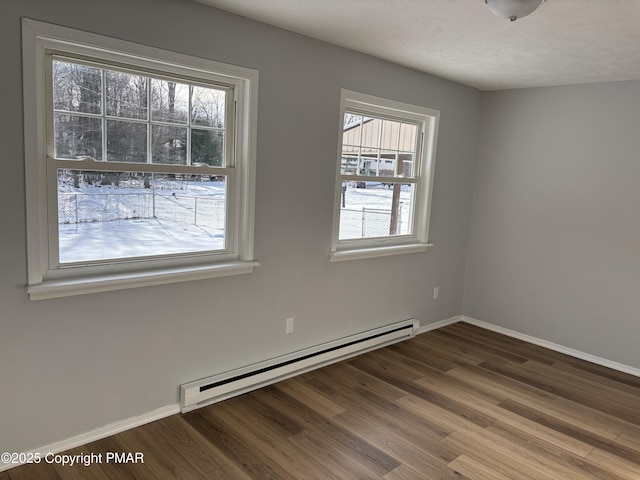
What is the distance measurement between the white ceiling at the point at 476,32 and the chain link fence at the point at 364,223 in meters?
1.20

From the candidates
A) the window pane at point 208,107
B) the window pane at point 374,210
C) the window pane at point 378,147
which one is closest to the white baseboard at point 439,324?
the window pane at point 374,210

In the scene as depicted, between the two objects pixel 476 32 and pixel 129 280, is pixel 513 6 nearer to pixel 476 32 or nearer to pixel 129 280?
pixel 476 32

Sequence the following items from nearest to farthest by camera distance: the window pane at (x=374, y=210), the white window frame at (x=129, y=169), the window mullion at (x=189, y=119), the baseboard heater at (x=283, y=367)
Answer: the white window frame at (x=129, y=169), the window mullion at (x=189, y=119), the baseboard heater at (x=283, y=367), the window pane at (x=374, y=210)

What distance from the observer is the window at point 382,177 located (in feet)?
11.7

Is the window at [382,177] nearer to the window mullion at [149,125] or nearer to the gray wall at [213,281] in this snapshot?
the gray wall at [213,281]

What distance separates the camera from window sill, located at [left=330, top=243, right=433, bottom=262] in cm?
353

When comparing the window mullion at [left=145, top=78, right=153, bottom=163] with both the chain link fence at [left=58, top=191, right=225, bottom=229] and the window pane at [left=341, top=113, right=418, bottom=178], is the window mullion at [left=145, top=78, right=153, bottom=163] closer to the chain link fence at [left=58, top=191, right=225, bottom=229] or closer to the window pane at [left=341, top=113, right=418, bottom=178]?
the chain link fence at [left=58, top=191, right=225, bottom=229]

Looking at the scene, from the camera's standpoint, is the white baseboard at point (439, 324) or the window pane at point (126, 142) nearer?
the window pane at point (126, 142)

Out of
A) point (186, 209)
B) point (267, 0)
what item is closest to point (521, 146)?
point (267, 0)

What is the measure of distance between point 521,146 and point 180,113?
3172mm

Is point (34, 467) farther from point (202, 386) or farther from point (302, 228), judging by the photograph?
point (302, 228)

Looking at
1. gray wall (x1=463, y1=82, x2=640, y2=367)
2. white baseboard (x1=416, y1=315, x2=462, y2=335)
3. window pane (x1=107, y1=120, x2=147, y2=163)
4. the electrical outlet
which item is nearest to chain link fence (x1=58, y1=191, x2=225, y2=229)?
window pane (x1=107, y1=120, x2=147, y2=163)

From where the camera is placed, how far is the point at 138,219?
2592 mm

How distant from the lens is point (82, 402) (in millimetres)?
2430
